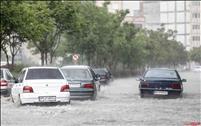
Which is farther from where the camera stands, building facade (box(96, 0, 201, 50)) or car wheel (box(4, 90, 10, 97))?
building facade (box(96, 0, 201, 50))

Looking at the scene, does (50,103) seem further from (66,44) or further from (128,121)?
(66,44)

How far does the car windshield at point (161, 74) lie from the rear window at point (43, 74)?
769cm

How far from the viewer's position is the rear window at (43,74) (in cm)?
2277

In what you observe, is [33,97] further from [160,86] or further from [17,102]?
[160,86]

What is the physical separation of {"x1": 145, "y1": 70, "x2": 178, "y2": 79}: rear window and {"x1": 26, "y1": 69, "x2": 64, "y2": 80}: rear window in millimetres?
7694

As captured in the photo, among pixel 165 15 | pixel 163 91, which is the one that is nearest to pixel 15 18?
pixel 163 91

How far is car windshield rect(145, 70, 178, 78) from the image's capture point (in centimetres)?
2979

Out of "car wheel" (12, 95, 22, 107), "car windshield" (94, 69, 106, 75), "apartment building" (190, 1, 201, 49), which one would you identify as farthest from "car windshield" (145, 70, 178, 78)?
"car windshield" (94, 69, 106, 75)

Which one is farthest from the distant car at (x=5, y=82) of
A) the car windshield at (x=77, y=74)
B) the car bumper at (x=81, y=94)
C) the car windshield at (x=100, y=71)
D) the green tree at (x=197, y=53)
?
the green tree at (x=197, y=53)

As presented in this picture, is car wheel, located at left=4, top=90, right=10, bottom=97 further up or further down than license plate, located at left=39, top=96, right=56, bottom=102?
further down

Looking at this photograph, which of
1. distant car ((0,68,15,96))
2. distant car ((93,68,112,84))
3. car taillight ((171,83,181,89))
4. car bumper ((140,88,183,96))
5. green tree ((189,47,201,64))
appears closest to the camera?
car bumper ((140,88,183,96))

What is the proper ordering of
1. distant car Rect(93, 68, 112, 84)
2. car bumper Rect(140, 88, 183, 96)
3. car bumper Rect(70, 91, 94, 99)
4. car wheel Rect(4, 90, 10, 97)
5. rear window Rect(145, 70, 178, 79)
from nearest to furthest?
car bumper Rect(70, 91, 94, 99)
car bumper Rect(140, 88, 183, 96)
rear window Rect(145, 70, 178, 79)
car wheel Rect(4, 90, 10, 97)
distant car Rect(93, 68, 112, 84)

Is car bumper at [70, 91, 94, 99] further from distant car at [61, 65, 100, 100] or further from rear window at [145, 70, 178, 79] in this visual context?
rear window at [145, 70, 178, 79]

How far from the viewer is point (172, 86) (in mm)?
29047
